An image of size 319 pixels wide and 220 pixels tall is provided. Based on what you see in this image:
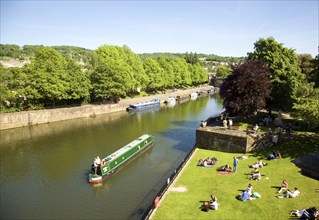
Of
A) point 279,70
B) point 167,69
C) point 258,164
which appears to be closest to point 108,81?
point 279,70

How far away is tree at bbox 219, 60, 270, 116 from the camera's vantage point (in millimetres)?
36469

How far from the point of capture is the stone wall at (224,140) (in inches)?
1256

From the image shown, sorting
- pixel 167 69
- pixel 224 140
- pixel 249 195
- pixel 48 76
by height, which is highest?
pixel 167 69

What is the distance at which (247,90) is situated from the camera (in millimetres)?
36562

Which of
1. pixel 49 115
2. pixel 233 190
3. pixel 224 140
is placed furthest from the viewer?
pixel 49 115

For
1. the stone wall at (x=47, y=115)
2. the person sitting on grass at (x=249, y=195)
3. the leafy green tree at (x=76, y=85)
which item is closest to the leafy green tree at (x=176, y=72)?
the stone wall at (x=47, y=115)

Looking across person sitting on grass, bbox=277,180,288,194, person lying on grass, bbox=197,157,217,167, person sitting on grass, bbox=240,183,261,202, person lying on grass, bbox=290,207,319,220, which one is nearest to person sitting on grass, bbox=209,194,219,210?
person sitting on grass, bbox=240,183,261,202

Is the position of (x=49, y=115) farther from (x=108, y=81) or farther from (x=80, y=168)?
(x=80, y=168)

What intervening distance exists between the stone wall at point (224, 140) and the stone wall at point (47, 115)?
36033mm

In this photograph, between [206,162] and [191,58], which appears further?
[191,58]

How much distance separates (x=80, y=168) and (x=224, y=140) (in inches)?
727

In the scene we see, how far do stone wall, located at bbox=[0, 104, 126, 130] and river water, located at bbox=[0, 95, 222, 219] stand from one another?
178cm

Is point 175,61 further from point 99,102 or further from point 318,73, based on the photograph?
point 318,73

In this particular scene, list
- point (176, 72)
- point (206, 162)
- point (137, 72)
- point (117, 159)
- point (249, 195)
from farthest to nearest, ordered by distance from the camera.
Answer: point (176, 72) → point (137, 72) → point (117, 159) → point (206, 162) → point (249, 195)
